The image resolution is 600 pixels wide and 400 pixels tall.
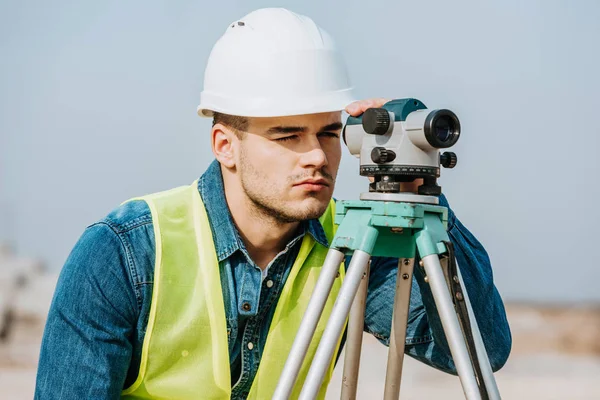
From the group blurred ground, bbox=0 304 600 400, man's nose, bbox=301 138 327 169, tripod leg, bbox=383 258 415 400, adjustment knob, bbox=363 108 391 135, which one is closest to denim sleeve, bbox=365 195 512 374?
tripod leg, bbox=383 258 415 400

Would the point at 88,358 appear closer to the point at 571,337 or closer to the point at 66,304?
the point at 66,304

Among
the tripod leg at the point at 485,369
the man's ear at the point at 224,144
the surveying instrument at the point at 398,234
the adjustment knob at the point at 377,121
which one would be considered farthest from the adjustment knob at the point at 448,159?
the man's ear at the point at 224,144

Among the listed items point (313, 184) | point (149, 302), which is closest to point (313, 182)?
point (313, 184)

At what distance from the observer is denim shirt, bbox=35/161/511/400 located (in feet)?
9.61

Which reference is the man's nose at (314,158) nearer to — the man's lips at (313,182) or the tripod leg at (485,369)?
the man's lips at (313,182)

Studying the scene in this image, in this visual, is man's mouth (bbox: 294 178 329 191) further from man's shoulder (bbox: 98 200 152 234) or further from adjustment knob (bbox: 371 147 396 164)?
man's shoulder (bbox: 98 200 152 234)

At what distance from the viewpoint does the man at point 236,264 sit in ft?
9.71

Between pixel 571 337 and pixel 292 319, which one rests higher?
pixel 292 319

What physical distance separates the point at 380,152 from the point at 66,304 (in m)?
1.22

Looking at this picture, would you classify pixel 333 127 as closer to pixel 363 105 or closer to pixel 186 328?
pixel 363 105

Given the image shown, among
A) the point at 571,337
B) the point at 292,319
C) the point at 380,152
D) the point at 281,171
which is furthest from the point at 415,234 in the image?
the point at 571,337

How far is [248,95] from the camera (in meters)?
3.17

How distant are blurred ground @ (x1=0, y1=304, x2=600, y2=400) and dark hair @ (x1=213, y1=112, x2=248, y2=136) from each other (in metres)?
4.58

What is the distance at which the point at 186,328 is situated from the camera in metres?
3.09
